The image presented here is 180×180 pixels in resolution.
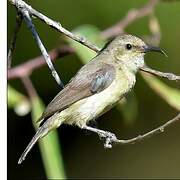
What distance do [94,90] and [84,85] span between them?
4 centimetres

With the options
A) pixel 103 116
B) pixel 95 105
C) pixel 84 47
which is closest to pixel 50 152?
pixel 95 105

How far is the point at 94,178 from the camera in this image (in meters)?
5.05

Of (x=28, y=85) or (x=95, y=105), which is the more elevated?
(x=28, y=85)

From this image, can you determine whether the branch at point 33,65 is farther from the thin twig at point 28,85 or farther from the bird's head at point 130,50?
the bird's head at point 130,50

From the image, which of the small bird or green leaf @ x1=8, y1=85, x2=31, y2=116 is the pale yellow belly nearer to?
the small bird

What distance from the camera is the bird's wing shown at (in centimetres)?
278

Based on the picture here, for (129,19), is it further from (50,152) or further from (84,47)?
(50,152)

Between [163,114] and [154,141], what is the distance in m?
0.72

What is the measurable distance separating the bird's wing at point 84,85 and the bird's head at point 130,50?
9cm

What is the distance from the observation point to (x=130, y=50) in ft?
9.62

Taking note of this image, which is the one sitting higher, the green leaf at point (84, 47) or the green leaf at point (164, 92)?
the green leaf at point (84, 47)

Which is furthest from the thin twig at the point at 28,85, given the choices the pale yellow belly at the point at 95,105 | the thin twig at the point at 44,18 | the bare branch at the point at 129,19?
the thin twig at the point at 44,18

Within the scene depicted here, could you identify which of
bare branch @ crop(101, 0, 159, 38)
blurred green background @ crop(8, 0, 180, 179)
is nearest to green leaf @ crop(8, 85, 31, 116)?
blurred green background @ crop(8, 0, 180, 179)

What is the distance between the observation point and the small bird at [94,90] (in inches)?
108
